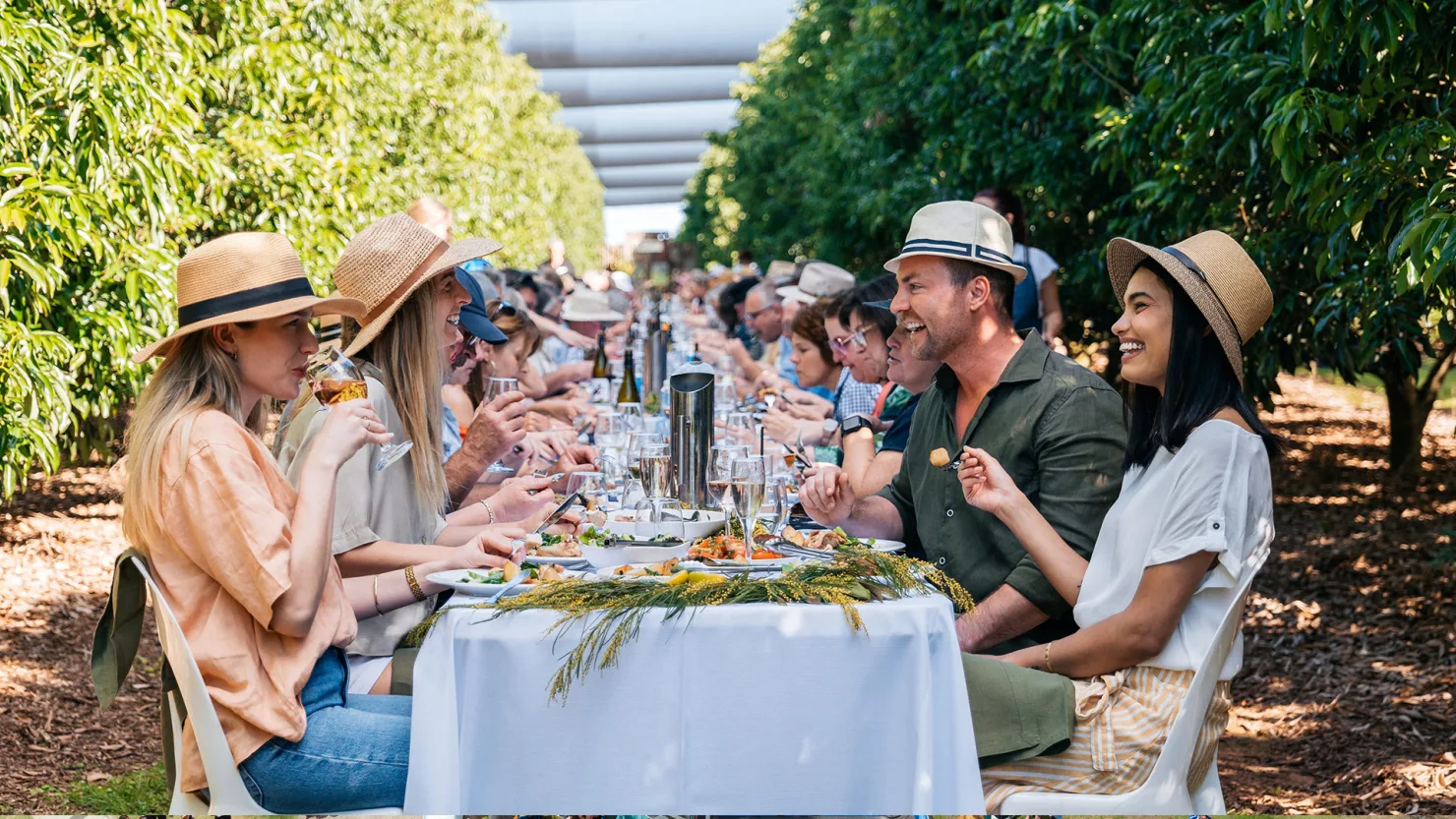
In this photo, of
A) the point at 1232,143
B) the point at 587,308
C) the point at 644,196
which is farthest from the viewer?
the point at 644,196

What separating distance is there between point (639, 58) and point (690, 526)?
7147 cm

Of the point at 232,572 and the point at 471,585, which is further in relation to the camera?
the point at 471,585

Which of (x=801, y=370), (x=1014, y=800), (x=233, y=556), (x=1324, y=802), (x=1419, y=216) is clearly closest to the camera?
(x=233, y=556)

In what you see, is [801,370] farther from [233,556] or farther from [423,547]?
[233,556]

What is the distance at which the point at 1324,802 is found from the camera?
5094 millimetres

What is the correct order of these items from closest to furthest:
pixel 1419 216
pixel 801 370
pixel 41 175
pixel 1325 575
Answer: pixel 1419 216, pixel 41 175, pixel 801 370, pixel 1325 575

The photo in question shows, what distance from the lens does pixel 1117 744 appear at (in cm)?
320

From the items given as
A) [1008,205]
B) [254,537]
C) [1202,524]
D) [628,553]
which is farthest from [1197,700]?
[1008,205]

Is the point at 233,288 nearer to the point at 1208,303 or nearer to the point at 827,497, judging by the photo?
the point at 827,497

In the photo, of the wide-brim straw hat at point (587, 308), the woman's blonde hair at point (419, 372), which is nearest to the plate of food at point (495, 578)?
the woman's blonde hair at point (419, 372)

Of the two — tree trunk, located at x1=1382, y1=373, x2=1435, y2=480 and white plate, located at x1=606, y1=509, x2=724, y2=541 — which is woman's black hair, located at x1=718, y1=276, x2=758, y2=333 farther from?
white plate, located at x1=606, y1=509, x2=724, y2=541

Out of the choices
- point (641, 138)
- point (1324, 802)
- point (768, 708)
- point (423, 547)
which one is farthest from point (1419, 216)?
point (641, 138)

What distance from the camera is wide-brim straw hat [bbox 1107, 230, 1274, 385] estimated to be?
3307 mm

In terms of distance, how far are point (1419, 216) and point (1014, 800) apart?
2.30 metres
